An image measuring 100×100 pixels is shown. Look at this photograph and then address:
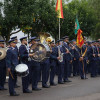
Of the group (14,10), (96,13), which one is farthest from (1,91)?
(96,13)

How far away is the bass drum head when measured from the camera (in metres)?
11.3

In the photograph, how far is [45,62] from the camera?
41.8 ft

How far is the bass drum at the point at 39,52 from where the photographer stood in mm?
11273

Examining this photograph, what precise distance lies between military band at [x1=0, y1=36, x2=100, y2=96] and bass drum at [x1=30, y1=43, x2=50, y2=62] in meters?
0.05

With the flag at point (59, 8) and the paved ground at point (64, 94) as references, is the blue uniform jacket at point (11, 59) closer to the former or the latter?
the paved ground at point (64, 94)

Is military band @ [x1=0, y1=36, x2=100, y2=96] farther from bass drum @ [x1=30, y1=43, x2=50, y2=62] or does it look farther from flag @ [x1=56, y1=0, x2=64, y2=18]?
flag @ [x1=56, y1=0, x2=64, y2=18]

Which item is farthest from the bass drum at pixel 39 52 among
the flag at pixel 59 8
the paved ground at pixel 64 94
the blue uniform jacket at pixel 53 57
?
the flag at pixel 59 8

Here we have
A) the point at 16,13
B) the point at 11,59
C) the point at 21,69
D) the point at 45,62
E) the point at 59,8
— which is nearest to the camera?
the point at 21,69

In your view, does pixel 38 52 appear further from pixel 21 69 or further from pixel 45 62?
pixel 45 62

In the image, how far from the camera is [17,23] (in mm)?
23859

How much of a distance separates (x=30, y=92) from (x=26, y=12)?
1299cm

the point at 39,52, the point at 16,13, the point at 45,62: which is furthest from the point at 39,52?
the point at 16,13

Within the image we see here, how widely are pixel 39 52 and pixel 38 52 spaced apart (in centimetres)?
6

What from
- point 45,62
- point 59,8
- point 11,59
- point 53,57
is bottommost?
point 45,62
